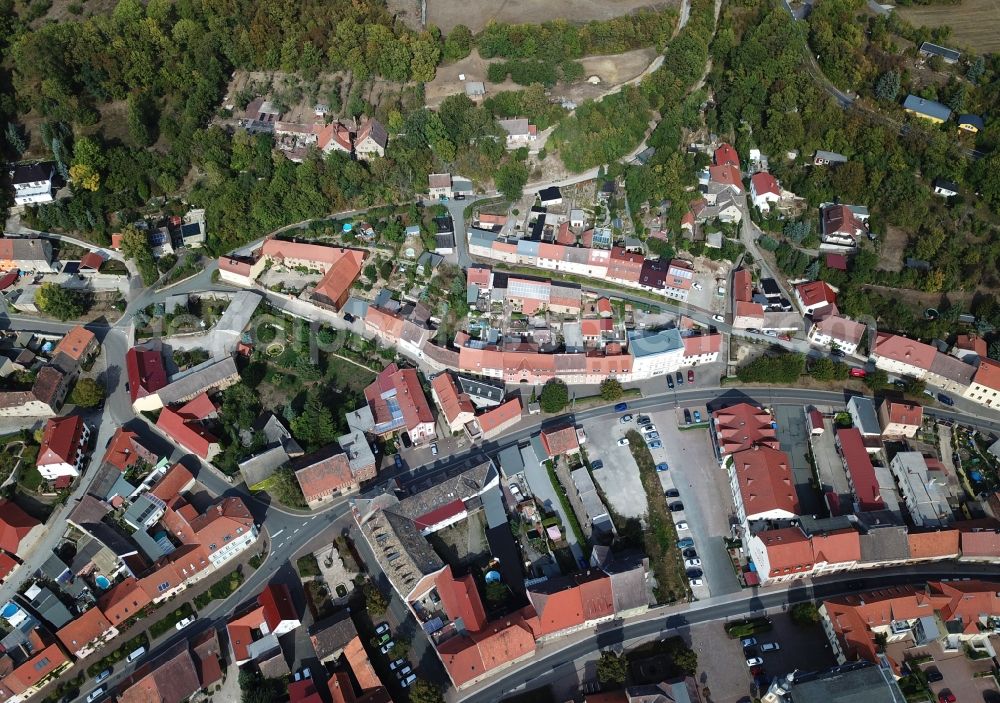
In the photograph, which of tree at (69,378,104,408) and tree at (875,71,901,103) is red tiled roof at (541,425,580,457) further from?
tree at (875,71,901,103)

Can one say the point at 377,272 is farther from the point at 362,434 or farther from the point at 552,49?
the point at 552,49

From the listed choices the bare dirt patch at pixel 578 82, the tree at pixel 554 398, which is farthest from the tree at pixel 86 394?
the bare dirt patch at pixel 578 82

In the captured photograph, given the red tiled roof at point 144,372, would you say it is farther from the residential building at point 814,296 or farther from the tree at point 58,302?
the residential building at point 814,296

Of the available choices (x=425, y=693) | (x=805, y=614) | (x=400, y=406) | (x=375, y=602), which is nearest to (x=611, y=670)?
(x=425, y=693)

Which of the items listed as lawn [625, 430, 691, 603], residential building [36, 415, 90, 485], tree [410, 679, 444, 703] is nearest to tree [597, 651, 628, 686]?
lawn [625, 430, 691, 603]

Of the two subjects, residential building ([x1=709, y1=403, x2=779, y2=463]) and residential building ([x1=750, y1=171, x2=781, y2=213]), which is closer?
residential building ([x1=709, y1=403, x2=779, y2=463])
